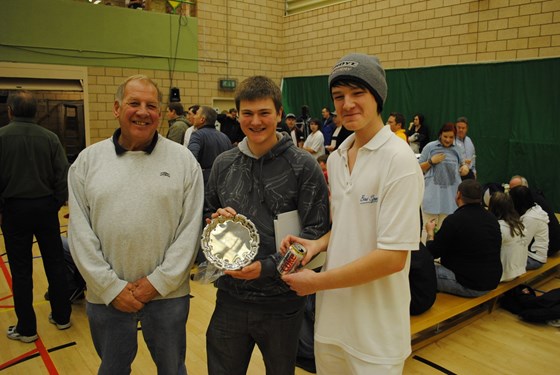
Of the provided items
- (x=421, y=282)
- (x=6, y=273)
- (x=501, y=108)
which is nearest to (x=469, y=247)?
(x=421, y=282)

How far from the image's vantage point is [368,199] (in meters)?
1.54

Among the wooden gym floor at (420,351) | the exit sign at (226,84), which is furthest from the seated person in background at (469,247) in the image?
the exit sign at (226,84)

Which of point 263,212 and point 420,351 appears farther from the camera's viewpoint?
point 420,351

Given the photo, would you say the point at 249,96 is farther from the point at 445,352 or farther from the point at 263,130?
the point at 445,352

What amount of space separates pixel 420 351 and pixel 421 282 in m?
0.67

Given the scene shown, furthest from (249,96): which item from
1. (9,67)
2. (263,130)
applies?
(9,67)

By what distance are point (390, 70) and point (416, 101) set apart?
1099mm

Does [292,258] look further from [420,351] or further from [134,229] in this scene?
[420,351]

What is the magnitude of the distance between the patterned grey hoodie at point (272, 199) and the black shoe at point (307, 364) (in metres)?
1.50

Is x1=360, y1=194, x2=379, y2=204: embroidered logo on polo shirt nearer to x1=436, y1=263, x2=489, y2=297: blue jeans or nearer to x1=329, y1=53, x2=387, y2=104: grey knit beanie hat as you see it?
x1=329, y1=53, x2=387, y2=104: grey knit beanie hat

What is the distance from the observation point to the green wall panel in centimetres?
957

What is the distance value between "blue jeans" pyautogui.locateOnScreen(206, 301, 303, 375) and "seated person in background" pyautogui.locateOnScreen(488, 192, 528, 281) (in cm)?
295

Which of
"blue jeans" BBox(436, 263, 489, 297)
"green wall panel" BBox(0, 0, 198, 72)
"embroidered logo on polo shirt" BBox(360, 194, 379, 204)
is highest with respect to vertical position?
"green wall panel" BBox(0, 0, 198, 72)

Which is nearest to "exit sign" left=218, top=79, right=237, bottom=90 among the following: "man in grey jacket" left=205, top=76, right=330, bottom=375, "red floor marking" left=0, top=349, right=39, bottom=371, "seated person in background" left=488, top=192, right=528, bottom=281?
"seated person in background" left=488, top=192, right=528, bottom=281
